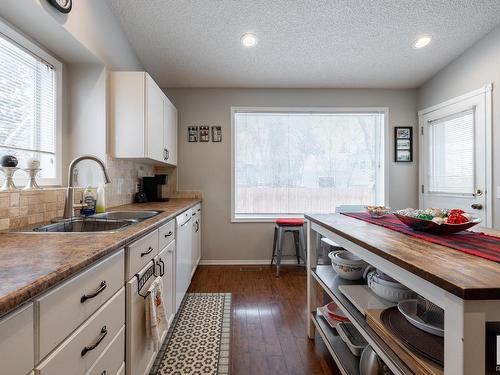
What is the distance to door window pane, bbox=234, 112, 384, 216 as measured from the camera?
378cm

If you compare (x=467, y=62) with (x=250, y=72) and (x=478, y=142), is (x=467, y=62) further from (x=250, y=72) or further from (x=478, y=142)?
(x=250, y=72)

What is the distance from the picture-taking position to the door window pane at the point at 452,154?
2.98 metres

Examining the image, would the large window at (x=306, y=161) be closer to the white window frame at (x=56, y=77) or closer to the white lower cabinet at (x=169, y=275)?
the white lower cabinet at (x=169, y=275)

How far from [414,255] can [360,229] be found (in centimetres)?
50

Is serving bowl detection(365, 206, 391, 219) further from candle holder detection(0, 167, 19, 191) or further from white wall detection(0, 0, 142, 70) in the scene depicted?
white wall detection(0, 0, 142, 70)

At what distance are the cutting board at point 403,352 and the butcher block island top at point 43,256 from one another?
1029 millimetres

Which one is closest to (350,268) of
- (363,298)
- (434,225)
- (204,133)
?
(363,298)

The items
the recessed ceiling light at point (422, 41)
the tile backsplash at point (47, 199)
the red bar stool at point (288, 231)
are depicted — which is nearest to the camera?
the tile backsplash at point (47, 199)

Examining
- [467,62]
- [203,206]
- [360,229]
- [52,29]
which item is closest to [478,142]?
[467,62]

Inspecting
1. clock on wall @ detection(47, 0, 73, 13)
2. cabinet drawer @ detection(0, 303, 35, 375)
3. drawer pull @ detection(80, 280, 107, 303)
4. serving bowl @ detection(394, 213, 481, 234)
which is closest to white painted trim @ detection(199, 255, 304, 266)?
serving bowl @ detection(394, 213, 481, 234)

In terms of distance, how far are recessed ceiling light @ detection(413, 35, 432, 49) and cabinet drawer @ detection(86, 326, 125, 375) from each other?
3.53m

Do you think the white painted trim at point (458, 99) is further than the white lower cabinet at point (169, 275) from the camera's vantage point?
Yes

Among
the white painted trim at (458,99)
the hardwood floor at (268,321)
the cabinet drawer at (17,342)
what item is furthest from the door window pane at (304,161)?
the cabinet drawer at (17,342)

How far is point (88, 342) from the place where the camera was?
875mm
